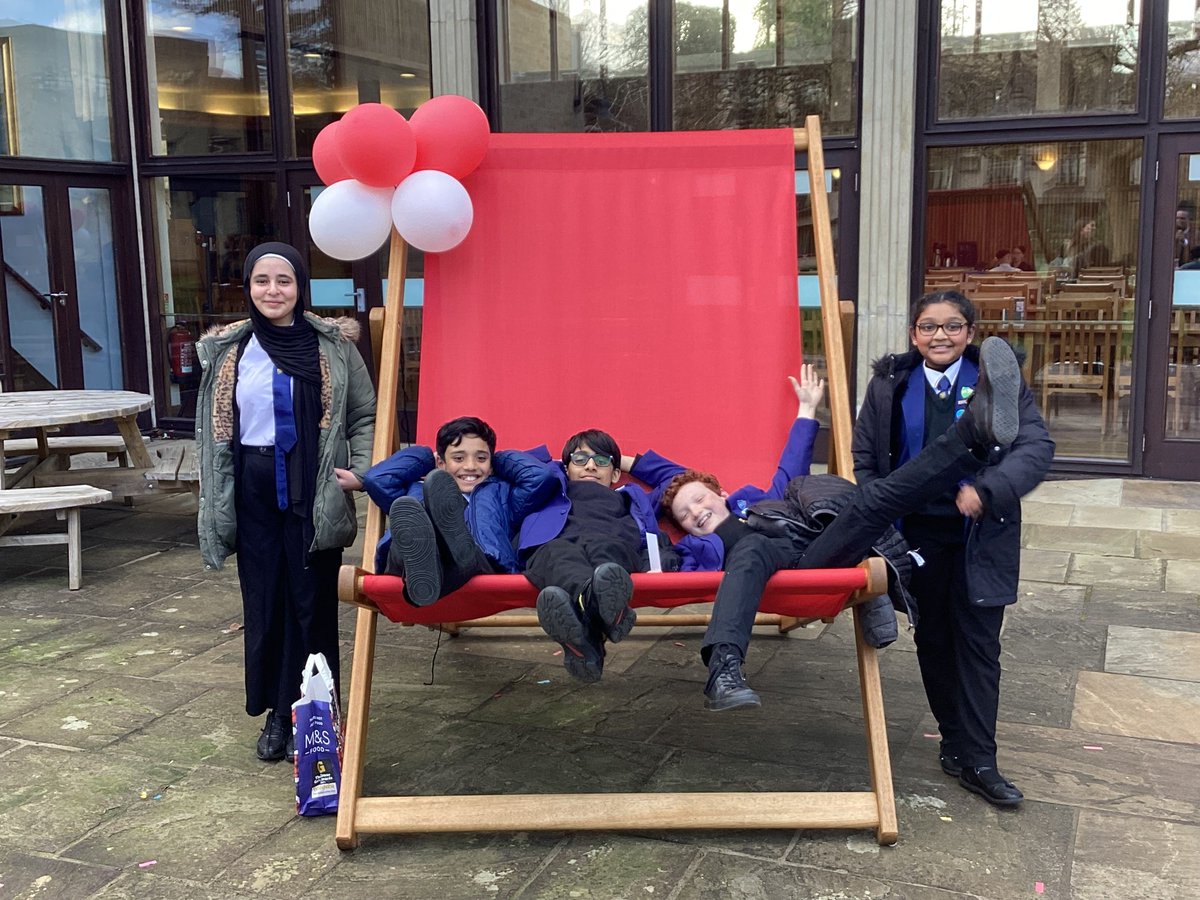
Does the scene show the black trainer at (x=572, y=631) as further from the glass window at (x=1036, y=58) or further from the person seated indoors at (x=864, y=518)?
the glass window at (x=1036, y=58)

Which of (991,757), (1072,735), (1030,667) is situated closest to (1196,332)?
(1030,667)

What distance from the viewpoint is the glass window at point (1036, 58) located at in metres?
6.76

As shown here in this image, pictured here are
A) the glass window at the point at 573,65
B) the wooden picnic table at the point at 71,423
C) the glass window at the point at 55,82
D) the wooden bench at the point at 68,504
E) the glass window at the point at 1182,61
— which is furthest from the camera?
the glass window at the point at 55,82

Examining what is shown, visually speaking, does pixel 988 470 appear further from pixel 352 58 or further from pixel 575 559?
pixel 352 58

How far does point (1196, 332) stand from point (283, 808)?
6.00 metres

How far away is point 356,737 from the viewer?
2.86m

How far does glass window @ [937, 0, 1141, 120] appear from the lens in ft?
22.2

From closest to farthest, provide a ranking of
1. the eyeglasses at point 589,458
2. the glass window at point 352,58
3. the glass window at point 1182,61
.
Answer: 1. the eyeglasses at point 589,458
2. the glass window at point 1182,61
3. the glass window at point 352,58

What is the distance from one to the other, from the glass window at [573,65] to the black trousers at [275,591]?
5114 mm

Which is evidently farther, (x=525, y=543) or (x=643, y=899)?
(x=525, y=543)

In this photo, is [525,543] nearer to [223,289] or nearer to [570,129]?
[570,129]

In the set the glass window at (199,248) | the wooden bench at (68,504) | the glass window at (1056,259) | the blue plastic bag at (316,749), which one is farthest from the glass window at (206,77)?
the blue plastic bag at (316,749)

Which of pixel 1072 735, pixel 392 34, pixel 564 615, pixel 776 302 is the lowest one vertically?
pixel 1072 735

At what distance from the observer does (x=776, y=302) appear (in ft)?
13.3
